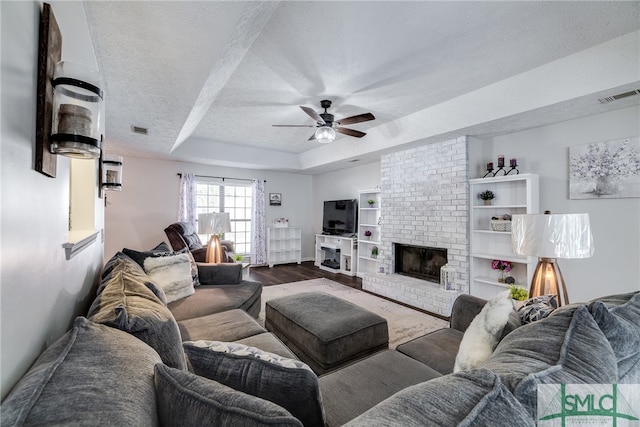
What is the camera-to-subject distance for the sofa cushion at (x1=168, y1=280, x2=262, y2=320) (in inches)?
87.0

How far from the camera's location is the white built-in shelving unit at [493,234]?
10.8 feet

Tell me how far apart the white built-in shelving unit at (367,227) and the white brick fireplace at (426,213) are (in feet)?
1.94

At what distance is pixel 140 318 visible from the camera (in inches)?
40.3

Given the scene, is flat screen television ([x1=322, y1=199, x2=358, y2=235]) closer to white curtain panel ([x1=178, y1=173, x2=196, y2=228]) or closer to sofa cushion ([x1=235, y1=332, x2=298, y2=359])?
white curtain panel ([x1=178, y1=173, x2=196, y2=228])

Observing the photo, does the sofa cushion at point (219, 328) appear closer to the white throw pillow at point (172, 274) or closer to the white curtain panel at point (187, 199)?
the white throw pillow at point (172, 274)

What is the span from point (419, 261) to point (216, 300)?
323 cm

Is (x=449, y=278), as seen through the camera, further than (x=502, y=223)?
Yes

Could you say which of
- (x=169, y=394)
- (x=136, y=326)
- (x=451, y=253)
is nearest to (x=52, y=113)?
(x=136, y=326)

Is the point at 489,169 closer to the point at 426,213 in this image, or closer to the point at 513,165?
the point at 513,165

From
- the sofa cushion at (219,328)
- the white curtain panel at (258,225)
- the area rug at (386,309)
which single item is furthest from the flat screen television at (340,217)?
the sofa cushion at (219,328)

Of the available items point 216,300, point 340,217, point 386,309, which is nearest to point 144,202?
point 216,300

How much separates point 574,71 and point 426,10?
1.66 metres

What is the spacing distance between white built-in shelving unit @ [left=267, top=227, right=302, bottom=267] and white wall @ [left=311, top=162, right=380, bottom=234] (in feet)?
2.19

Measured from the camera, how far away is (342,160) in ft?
16.9
